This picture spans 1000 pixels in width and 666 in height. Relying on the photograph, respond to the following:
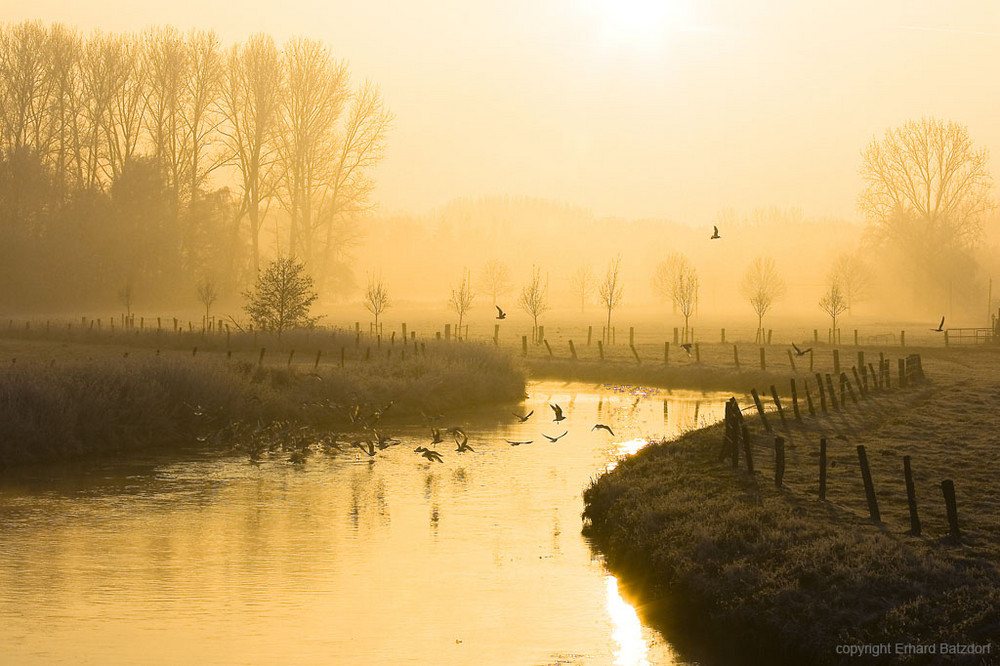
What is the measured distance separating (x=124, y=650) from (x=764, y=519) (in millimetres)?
Result: 10258

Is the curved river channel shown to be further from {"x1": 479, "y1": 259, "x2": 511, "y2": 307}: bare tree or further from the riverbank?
{"x1": 479, "y1": 259, "x2": 511, "y2": 307}: bare tree

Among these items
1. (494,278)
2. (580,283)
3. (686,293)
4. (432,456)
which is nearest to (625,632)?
(432,456)

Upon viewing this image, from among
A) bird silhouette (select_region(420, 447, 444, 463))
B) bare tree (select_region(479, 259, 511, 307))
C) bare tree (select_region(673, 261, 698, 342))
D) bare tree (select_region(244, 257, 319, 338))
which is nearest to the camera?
bird silhouette (select_region(420, 447, 444, 463))

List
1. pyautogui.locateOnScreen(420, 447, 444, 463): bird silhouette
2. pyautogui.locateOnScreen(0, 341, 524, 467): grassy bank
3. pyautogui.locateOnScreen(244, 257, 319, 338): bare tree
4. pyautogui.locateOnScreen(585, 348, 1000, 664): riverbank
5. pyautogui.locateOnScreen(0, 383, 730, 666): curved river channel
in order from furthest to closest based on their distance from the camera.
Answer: pyautogui.locateOnScreen(244, 257, 319, 338): bare tree
pyautogui.locateOnScreen(0, 341, 524, 467): grassy bank
pyautogui.locateOnScreen(420, 447, 444, 463): bird silhouette
pyautogui.locateOnScreen(0, 383, 730, 666): curved river channel
pyautogui.locateOnScreen(585, 348, 1000, 664): riverbank

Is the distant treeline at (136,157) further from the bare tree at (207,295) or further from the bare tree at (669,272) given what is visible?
the bare tree at (669,272)

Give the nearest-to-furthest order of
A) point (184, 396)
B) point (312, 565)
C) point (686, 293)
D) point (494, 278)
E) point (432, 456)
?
point (312, 565), point (432, 456), point (184, 396), point (686, 293), point (494, 278)

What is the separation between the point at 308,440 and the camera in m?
32.5

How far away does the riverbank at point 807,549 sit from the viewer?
14.2 meters

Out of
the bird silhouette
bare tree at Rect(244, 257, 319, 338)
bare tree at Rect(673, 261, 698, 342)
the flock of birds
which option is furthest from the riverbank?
bare tree at Rect(673, 261, 698, 342)

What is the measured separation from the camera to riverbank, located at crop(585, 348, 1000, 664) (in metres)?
14.2

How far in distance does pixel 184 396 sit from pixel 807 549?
24.4 metres

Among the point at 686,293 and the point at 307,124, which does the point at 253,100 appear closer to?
the point at 307,124

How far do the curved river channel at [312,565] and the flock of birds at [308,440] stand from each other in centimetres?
62

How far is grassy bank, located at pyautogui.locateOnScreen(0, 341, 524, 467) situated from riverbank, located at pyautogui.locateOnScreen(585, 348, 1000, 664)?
15254 mm
